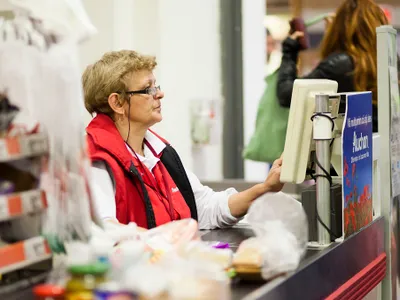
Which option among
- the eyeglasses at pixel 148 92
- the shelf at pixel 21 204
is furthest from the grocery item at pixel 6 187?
the eyeglasses at pixel 148 92

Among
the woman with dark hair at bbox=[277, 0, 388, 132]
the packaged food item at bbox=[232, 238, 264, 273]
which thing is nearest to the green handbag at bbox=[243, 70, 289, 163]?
the woman with dark hair at bbox=[277, 0, 388, 132]

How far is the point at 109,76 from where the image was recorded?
3.28 m

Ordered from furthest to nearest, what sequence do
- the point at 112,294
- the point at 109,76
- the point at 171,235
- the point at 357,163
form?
the point at 109,76 < the point at 357,163 < the point at 171,235 < the point at 112,294

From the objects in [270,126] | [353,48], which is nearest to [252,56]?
[270,126]

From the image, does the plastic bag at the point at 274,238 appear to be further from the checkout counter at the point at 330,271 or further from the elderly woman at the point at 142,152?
the elderly woman at the point at 142,152

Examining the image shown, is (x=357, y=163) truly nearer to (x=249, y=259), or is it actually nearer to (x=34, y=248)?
(x=249, y=259)

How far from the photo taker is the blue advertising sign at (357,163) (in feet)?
9.39

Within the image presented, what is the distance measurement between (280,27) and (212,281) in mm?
5663

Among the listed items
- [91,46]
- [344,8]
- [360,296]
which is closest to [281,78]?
[344,8]

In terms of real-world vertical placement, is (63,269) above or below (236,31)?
below

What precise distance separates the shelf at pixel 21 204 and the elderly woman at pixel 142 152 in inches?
40.0

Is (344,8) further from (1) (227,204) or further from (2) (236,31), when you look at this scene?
(2) (236,31)

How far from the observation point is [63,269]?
1.89 meters

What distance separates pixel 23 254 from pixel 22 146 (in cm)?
25
